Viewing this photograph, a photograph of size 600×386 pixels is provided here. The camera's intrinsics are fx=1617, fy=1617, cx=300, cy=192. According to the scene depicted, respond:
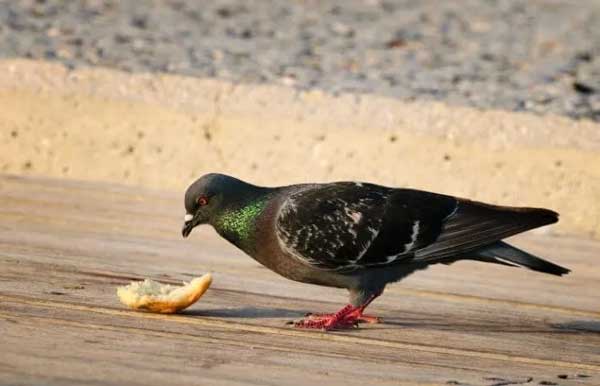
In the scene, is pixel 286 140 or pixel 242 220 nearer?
pixel 242 220

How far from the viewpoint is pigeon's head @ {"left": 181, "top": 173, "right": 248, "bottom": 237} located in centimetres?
605

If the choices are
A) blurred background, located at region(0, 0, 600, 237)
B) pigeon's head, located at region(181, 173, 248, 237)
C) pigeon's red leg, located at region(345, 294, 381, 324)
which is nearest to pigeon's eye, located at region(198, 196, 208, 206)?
pigeon's head, located at region(181, 173, 248, 237)

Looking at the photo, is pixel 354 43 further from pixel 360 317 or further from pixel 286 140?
pixel 360 317

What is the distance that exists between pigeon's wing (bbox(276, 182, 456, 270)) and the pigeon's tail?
0.67 feet

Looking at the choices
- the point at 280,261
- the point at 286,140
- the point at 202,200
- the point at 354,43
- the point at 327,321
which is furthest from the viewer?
the point at 354,43

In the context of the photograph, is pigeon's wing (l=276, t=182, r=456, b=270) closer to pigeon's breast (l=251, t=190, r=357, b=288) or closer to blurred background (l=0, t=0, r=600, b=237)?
pigeon's breast (l=251, t=190, r=357, b=288)

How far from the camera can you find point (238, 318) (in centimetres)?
548

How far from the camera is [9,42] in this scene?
1256 centimetres

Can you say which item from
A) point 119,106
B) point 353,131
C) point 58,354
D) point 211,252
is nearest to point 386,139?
point 353,131

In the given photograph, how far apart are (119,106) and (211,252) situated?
9.43 ft

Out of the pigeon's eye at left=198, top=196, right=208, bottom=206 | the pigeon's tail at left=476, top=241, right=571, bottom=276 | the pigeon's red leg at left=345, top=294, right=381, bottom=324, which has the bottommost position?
the pigeon's red leg at left=345, top=294, right=381, bottom=324

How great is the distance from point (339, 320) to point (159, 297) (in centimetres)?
66

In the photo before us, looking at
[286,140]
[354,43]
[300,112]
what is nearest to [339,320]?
[286,140]

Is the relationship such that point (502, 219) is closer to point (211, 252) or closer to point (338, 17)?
point (211, 252)
